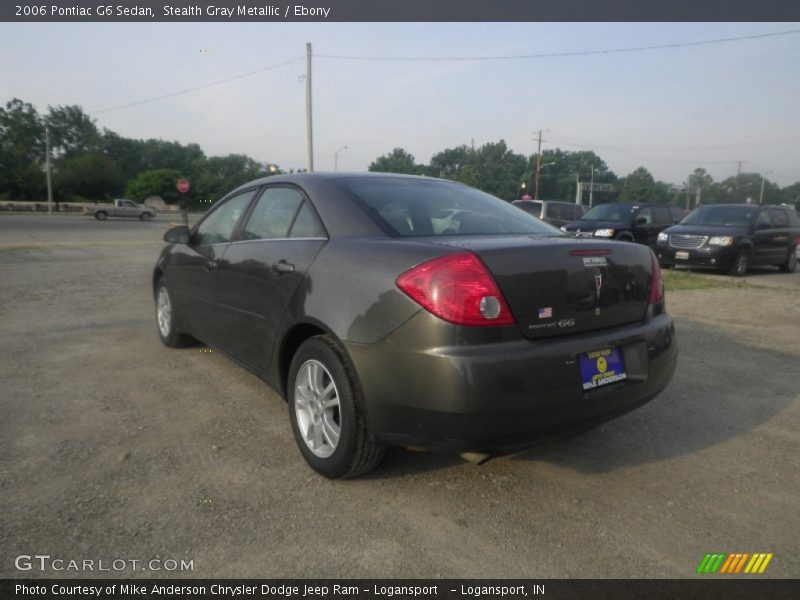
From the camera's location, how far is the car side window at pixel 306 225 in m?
2.92

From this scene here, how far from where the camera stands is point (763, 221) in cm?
1266

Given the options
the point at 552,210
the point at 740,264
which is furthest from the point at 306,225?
the point at 552,210

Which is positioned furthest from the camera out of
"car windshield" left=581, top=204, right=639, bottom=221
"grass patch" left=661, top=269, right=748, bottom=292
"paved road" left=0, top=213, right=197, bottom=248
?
"paved road" left=0, top=213, right=197, bottom=248

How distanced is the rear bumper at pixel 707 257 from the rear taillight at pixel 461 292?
451 inches

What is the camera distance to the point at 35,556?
206 cm

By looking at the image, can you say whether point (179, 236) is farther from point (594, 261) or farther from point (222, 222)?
point (594, 261)

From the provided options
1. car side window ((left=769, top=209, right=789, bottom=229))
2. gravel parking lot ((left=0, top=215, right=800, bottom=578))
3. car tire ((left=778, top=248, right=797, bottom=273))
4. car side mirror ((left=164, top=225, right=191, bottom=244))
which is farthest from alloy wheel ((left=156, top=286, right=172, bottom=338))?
car tire ((left=778, top=248, right=797, bottom=273))

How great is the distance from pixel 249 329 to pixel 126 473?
1.01 meters

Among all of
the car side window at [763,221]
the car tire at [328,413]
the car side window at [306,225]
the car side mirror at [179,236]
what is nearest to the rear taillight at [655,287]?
the car tire at [328,413]

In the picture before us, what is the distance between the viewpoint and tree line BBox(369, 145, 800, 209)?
94.8 m

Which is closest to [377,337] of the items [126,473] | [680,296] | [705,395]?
[126,473]

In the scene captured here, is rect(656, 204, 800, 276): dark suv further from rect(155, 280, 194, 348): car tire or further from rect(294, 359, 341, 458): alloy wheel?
rect(294, 359, 341, 458): alloy wheel

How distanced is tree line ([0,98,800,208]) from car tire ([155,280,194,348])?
14.3 m

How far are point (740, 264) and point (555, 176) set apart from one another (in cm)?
9362
